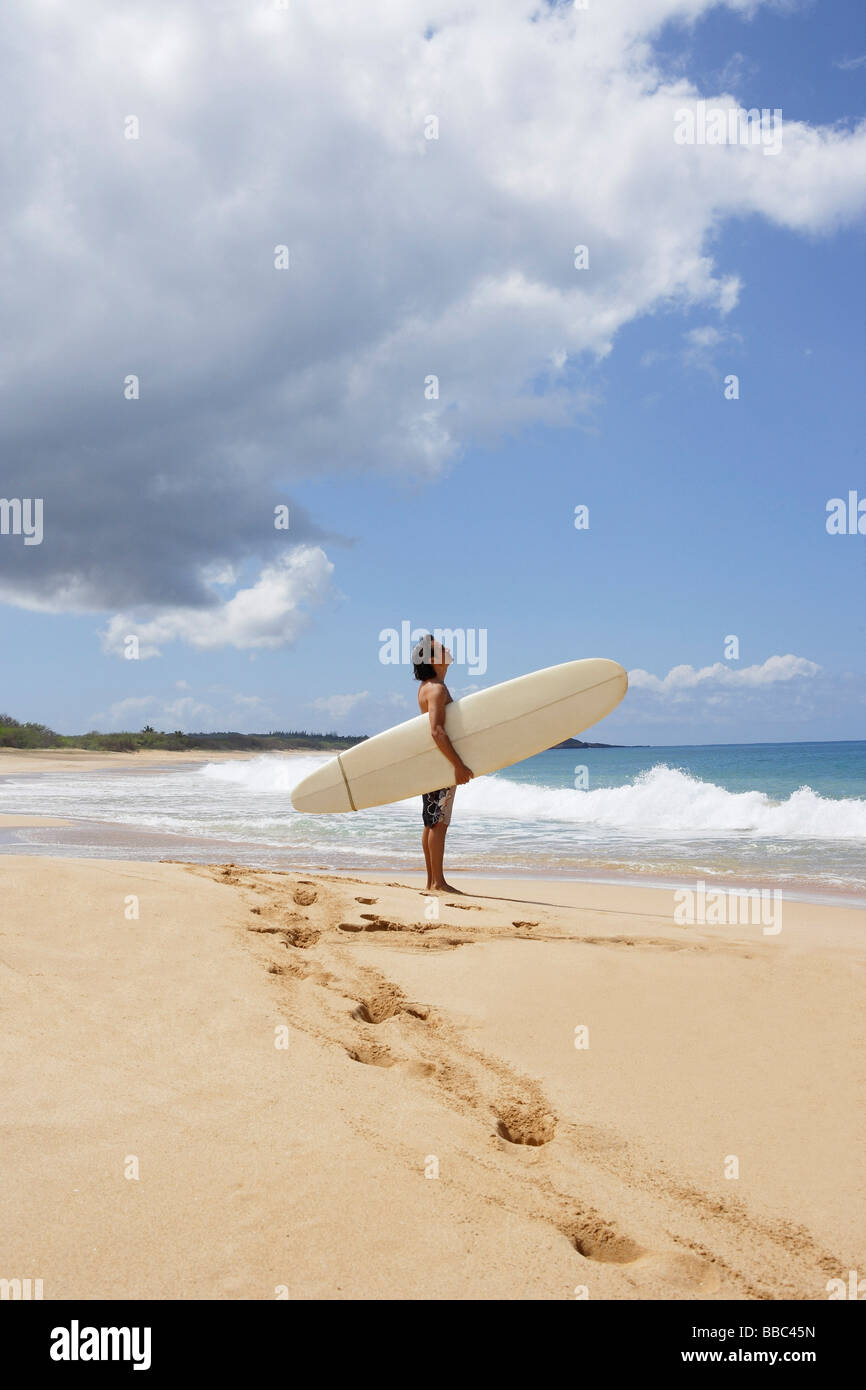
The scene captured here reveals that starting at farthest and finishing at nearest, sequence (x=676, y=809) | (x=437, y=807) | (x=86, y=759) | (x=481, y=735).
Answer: (x=86, y=759) → (x=676, y=809) → (x=481, y=735) → (x=437, y=807)

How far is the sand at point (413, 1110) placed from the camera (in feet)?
5.12

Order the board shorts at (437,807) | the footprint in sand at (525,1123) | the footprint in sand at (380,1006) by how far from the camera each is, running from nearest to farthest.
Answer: the footprint in sand at (525,1123)
the footprint in sand at (380,1006)
the board shorts at (437,807)

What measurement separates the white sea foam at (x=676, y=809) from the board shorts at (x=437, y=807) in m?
6.15

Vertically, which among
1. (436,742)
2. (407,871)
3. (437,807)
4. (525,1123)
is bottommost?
(407,871)

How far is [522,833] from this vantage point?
11.0 metres

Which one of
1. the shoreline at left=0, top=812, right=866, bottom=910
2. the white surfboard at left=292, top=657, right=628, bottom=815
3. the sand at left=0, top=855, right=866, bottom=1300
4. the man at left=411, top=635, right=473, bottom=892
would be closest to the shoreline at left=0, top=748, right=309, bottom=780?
the shoreline at left=0, top=812, right=866, bottom=910

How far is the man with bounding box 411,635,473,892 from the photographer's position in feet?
18.4

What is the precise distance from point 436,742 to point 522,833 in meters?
5.46

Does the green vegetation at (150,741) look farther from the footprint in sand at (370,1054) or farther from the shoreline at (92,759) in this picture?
the footprint in sand at (370,1054)

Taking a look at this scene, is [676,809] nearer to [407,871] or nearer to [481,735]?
[407,871]

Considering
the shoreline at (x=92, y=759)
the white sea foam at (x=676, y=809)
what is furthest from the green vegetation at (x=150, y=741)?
the white sea foam at (x=676, y=809)

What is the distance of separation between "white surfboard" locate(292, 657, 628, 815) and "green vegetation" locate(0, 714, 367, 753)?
1320 inches
